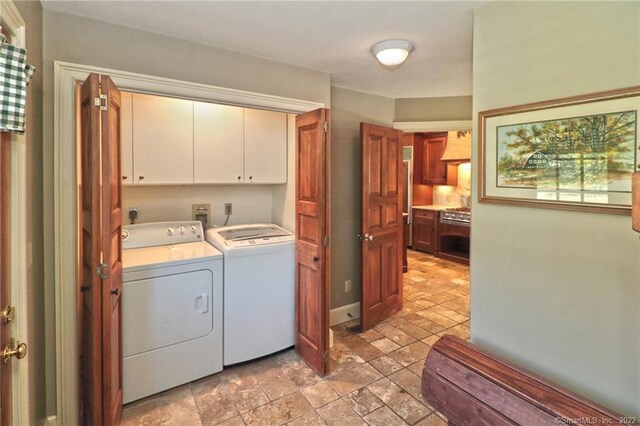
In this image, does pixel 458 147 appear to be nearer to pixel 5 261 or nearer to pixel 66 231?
pixel 66 231

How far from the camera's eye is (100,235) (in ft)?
5.48

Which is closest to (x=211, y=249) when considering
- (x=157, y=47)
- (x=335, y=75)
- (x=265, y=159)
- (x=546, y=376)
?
(x=265, y=159)

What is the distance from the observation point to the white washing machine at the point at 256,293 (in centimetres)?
258

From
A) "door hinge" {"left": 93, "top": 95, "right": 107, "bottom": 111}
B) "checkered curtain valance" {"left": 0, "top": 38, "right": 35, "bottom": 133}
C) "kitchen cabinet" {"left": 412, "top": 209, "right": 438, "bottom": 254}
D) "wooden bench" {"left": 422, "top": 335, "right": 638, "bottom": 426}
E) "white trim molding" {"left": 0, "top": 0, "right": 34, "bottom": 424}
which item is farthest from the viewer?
"kitchen cabinet" {"left": 412, "top": 209, "right": 438, "bottom": 254}

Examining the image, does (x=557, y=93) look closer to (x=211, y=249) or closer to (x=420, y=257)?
(x=211, y=249)

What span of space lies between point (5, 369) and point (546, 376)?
2.27 metres

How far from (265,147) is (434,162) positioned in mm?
4409

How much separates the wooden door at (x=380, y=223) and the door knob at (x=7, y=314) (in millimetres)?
2533

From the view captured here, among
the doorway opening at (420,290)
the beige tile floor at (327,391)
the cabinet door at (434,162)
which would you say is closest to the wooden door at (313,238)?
the beige tile floor at (327,391)

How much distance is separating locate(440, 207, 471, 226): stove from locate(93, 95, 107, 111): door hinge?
531 centimetres

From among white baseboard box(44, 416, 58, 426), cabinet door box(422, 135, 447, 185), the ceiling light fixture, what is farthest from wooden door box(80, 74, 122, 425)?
cabinet door box(422, 135, 447, 185)

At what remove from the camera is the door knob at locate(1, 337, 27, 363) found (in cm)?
118

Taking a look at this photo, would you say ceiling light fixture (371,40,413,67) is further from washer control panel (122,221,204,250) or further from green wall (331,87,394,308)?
washer control panel (122,221,204,250)

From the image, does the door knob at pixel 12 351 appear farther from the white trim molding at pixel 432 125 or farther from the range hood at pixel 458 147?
the range hood at pixel 458 147
